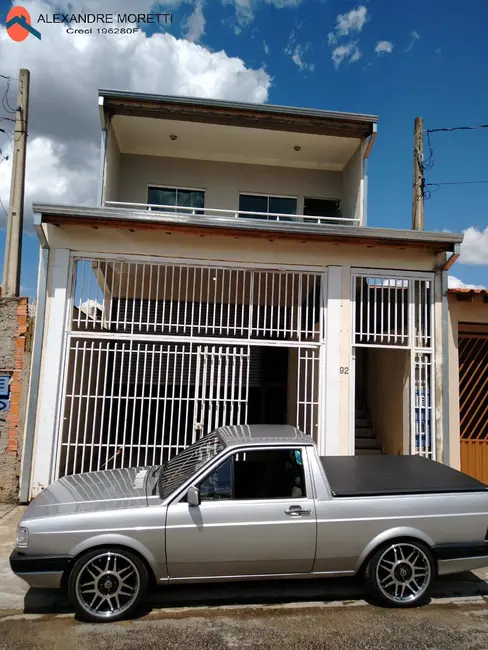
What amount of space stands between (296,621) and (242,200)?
8607 mm

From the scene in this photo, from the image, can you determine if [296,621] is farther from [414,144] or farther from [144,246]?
[414,144]

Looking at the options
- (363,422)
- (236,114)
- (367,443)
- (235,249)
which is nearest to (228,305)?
(235,249)

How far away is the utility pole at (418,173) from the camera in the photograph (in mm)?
10992

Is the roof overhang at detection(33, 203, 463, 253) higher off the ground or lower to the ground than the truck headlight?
higher

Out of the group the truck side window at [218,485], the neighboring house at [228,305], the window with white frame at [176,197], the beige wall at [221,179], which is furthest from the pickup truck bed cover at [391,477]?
the window with white frame at [176,197]

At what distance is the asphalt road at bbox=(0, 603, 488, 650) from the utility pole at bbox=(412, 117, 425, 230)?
29.2 feet

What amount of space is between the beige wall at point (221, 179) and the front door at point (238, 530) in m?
7.61

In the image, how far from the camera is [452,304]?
298 inches

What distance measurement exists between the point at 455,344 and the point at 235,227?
13.1 feet

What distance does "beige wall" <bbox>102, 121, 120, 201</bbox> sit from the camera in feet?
29.4

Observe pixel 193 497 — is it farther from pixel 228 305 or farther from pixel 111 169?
pixel 111 169

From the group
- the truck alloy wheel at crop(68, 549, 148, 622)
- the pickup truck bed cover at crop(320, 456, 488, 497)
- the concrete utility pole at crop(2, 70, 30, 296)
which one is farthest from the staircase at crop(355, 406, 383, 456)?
the concrete utility pole at crop(2, 70, 30, 296)

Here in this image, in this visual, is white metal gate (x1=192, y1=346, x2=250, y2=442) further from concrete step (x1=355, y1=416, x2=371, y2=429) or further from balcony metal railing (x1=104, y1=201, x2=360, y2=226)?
concrete step (x1=355, y1=416, x2=371, y2=429)

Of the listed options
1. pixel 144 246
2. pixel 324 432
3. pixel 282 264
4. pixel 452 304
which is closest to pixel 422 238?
pixel 452 304
